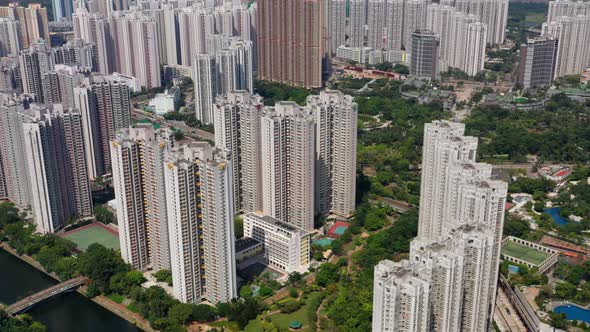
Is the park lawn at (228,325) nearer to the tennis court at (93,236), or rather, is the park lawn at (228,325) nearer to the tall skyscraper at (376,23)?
the tennis court at (93,236)

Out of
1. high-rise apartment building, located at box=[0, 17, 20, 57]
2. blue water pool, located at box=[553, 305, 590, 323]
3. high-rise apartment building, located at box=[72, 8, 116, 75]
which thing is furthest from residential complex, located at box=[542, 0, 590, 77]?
high-rise apartment building, located at box=[0, 17, 20, 57]

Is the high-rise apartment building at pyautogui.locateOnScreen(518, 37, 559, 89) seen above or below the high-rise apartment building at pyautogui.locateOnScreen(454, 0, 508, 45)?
below

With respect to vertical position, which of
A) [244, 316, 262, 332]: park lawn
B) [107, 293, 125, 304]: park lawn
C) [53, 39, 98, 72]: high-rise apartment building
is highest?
[53, 39, 98, 72]: high-rise apartment building

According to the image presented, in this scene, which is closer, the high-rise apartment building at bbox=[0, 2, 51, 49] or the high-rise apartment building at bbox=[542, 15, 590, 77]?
the high-rise apartment building at bbox=[542, 15, 590, 77]

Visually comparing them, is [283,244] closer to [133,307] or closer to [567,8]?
[133,307]

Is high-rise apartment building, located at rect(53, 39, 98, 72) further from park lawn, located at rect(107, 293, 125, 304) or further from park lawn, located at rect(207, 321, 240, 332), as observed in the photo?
park lawn, located at rect(207, 321, 240, 332)

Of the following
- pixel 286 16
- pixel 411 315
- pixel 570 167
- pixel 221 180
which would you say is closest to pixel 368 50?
pixel 286 16
